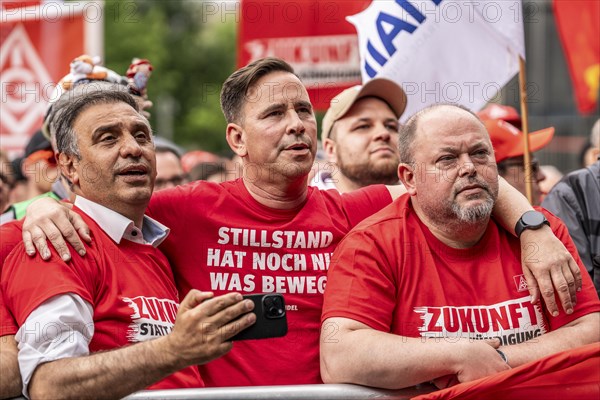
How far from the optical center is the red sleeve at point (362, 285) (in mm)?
3766

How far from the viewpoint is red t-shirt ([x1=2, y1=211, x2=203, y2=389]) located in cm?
355

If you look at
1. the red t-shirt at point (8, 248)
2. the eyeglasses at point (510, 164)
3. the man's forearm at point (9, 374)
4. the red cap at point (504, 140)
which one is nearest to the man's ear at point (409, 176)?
the red t-shirt at point (8, 248)

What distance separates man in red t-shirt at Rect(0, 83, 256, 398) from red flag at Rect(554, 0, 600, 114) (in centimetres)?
491

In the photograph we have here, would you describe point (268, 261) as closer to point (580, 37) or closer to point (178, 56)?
point (580, 37)

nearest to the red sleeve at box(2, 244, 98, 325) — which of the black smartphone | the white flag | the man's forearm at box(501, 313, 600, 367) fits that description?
the black smartphone

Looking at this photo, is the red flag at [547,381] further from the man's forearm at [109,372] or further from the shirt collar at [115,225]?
the shirt collar at [115,225]

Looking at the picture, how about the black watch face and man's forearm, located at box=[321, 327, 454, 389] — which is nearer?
man's forearm, located at box=[321, 327, 454, 389]

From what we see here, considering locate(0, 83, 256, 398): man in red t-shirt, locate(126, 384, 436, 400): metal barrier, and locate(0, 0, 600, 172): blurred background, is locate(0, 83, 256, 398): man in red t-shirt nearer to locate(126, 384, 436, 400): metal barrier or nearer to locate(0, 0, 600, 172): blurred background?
locate(126, 384, 436, 400): metal barrier

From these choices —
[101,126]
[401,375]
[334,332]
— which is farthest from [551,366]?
[101,126]

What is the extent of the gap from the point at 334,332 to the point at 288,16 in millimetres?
6364

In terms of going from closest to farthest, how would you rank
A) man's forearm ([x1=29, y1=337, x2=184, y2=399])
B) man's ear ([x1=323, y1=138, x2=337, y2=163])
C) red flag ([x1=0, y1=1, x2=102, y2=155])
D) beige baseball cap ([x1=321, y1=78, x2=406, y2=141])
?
1. man's forearm ([x1=29, y1=337, x2=184, y2=399])
2. beige baseball cap ([x1=321, y1=78, x2=406, y2=141])
3. man's ear ([x1=323, y1=138, x2=337, y2=163])
4. red flag ([x1=0, y1=1, x2=102, y2=155])

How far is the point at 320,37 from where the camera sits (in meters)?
9.84

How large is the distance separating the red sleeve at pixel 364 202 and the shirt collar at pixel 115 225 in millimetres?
913

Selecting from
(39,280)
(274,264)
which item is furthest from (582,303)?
(39,280)
